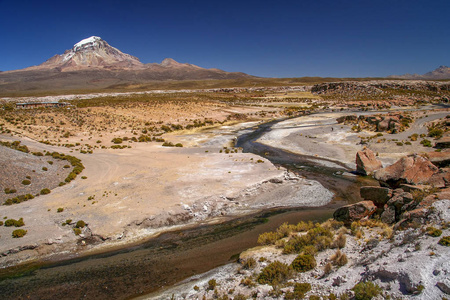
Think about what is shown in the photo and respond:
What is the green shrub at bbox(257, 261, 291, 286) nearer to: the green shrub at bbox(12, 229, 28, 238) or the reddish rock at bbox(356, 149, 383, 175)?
the green shrub at bbox(12, 229, 28, 238)

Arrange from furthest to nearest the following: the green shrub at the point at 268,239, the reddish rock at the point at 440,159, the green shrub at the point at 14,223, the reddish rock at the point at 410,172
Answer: the reddish rock at the point at 440,159 < the reddish rock at the point at 410,172 < the green shrub at the point at 14,223 < the green shrub at the point at 268,239

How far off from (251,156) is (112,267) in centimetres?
2161

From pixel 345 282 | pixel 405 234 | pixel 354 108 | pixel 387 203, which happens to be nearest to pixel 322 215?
pixel 387 203

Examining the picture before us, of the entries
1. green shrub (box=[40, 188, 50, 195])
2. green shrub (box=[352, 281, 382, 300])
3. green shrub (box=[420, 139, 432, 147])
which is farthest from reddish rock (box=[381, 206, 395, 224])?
green shrub (box=[420, 139, 432, 147])

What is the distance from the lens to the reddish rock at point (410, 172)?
54.7ft

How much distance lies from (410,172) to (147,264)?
17.6 meters

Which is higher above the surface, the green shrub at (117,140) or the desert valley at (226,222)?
the green shrub at (117,140)

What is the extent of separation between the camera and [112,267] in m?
13.2

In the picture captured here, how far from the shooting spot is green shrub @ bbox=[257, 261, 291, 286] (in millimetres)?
10344

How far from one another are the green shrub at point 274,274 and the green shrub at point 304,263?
0.40 metres

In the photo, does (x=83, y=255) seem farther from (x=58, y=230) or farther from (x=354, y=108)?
(x=354, y=108)

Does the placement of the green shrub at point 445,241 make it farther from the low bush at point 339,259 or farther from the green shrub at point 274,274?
the green shrub at point 274,274

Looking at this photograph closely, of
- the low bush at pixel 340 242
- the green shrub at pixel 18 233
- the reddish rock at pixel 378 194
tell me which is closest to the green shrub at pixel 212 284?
the low bush at pixel 340 242

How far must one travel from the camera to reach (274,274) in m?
10.6
